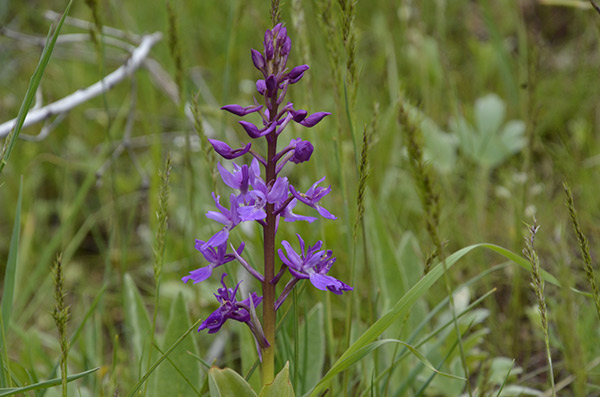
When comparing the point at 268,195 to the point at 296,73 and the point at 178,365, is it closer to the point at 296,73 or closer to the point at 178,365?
the point at 296,73

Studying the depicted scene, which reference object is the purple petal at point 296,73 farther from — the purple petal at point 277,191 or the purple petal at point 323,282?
the purple petal at point 323,282

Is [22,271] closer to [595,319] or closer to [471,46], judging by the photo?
[595,319]

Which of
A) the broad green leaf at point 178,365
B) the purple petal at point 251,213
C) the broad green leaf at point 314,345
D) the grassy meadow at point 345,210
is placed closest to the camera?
the purple petal at point 251,213

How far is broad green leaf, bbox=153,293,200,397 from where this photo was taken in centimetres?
167

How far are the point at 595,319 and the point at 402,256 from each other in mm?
714

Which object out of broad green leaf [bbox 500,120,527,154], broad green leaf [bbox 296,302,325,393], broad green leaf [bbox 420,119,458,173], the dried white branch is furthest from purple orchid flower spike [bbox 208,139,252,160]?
broad green leaf [bbox 500,120,527,154]

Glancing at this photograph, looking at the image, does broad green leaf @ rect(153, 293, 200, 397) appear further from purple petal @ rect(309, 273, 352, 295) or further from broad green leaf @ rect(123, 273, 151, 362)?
purple petal @ rect(309, 273, 352, 295)

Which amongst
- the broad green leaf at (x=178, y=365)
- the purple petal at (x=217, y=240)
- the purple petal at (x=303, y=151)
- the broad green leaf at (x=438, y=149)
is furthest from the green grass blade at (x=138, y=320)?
the broad green leaf at (x=438, y=149)

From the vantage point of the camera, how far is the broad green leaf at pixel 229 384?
119 centimetres

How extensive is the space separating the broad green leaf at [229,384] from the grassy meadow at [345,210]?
11 cm

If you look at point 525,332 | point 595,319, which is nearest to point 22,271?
point 525,332

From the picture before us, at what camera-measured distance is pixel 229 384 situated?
120 centimetres

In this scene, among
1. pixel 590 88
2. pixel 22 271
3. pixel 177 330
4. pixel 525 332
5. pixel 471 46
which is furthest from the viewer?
pixel 471 46

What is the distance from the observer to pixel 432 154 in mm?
2941
